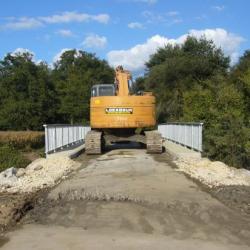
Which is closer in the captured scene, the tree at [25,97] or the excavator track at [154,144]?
the excavator track at [154,144]

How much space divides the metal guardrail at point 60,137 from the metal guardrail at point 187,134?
16.2ft

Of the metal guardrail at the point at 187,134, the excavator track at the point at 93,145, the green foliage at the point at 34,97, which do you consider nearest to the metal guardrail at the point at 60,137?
the excavator track at the point at 93,145

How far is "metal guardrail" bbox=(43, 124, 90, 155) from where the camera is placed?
69.7 ft

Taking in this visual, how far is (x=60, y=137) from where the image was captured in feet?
76.3

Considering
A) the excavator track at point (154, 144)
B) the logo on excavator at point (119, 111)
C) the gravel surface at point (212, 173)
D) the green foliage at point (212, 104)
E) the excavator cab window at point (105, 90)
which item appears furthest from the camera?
the excavator cab window at point (105, 90)

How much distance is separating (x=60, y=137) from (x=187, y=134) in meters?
5.40

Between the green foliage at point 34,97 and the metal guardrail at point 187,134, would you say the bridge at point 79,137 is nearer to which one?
the metal guardrail at point 187,134

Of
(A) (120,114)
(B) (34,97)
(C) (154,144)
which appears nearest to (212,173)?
(C) (154,144)

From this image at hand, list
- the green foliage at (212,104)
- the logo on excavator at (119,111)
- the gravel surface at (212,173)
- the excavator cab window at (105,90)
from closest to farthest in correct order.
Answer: the gravel surface at (212,173) < the green foliage at (212,104) < the logo on excavator at (119,111) < the excavator cab window at (105,90)

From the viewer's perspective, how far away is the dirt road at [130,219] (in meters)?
7.64

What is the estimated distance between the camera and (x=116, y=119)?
947 inches

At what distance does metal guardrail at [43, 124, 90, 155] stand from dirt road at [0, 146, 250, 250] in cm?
751

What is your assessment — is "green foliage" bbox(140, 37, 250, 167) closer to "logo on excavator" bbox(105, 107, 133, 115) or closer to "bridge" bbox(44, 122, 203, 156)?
"bridge" bbox(44, 122, 203, 156)

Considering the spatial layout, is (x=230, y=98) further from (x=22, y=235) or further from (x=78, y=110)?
(x=78, y=110)
